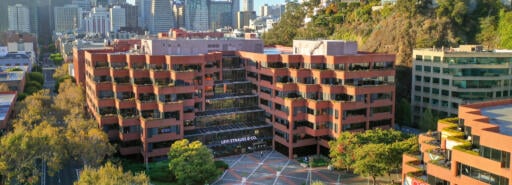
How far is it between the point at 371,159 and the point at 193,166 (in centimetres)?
2168

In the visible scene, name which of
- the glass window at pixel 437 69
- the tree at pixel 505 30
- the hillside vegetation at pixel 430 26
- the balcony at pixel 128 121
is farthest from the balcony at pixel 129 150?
the tree at pixel 505 30

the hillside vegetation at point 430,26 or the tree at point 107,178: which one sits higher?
the hillside vegetation at point 430,26

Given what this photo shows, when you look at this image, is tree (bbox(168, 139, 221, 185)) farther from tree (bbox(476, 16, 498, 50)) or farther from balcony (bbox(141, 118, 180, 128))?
tree (bbox(476, 16, 498, 50))

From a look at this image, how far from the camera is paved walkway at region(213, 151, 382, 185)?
66625 millimetres

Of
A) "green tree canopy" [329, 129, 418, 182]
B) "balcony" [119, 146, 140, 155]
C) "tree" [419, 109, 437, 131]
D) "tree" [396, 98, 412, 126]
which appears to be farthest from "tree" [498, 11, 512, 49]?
"balcony" [119, 146, 140, 155]

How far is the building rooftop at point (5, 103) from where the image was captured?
82625 mm

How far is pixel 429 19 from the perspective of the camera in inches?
4550

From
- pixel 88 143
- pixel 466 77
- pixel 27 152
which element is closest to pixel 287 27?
pixel 466 77

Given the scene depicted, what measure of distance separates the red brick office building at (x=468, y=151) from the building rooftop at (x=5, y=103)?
6347 cm

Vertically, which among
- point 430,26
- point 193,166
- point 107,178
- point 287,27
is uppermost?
point 287,27

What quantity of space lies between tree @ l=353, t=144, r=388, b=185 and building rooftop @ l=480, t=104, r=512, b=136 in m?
12.6

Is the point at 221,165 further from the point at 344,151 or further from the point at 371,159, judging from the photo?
the point at 371,159

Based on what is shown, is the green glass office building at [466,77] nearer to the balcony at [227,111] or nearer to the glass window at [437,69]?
the glass window at [437,69]

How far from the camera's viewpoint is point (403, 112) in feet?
309
